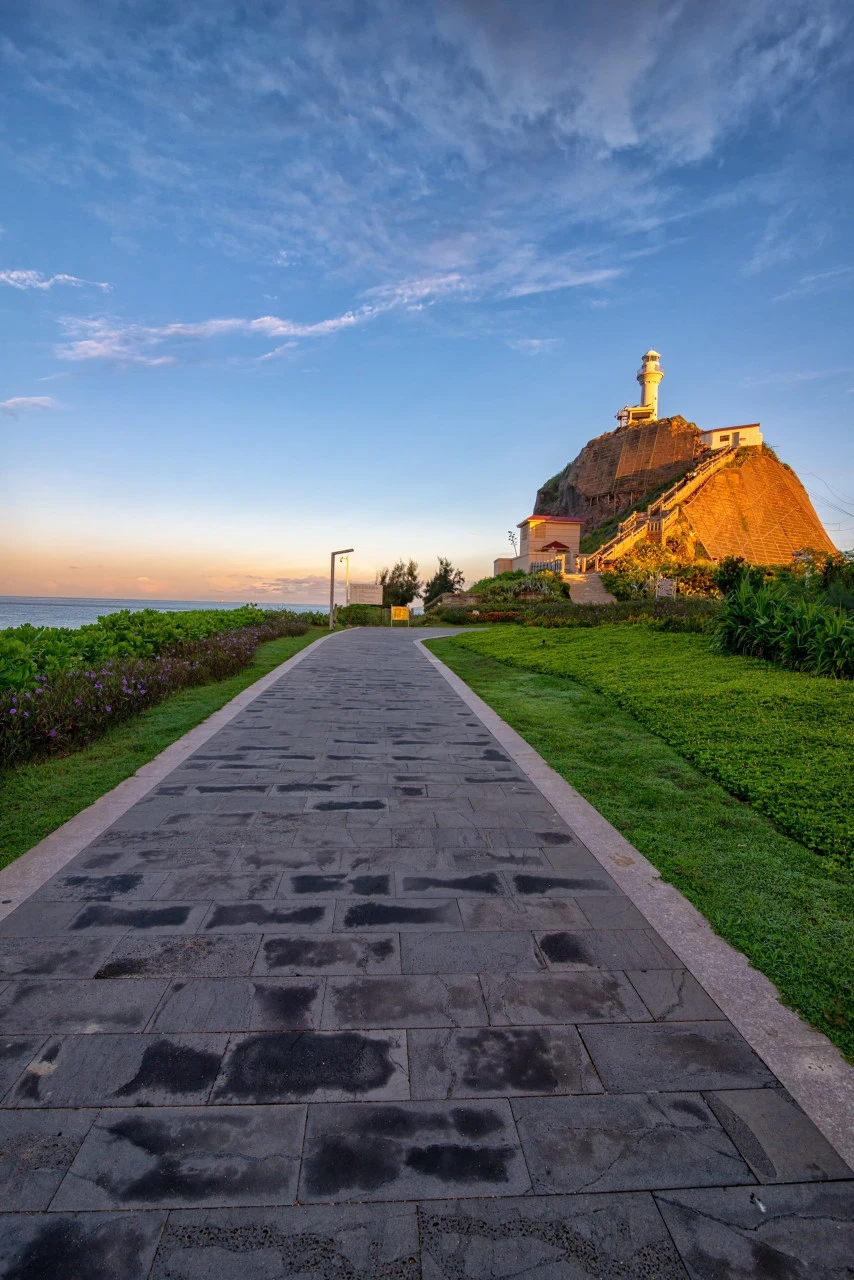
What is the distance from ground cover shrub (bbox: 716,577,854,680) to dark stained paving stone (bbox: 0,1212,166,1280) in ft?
30.4

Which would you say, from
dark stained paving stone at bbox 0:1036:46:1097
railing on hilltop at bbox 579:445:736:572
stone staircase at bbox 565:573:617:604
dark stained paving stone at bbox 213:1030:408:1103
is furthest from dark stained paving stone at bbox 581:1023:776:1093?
railing on hilltop at bbox 579:445:736:572

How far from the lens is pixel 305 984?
2.54 meters

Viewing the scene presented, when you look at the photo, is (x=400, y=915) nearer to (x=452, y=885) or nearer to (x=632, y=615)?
(x=452, y=885)

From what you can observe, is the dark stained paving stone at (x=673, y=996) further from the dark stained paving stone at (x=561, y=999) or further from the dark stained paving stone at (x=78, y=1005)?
the dark stained paving stone at (x=78, y=1005)

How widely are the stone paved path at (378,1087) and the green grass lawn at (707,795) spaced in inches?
18.6

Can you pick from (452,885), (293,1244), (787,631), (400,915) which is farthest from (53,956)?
(787,631)

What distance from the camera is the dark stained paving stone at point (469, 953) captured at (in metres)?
2.69

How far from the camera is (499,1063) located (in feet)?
7.02

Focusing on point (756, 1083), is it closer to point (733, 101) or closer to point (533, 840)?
point (533, 840)

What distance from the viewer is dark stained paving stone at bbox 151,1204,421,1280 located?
1.47m

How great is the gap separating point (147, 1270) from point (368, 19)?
13875 mm

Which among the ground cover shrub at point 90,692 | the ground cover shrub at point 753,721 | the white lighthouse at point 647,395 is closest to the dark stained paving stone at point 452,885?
the ground cover shrub at point 753,721

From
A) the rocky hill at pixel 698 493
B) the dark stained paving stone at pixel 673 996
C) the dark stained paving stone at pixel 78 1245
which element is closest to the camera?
the dark stained paving stone at pixel 78 1245

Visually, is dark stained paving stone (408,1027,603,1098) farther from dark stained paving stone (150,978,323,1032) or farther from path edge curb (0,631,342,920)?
path edge curb (0,631,342,920)
